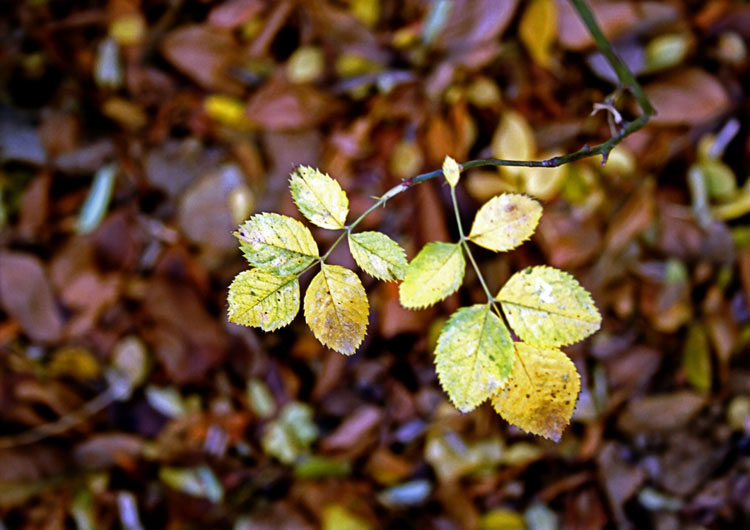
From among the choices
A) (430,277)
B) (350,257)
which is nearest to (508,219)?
(430,277)

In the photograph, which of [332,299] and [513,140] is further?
[513,140]

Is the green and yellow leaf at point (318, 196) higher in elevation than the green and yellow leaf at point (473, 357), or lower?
higher

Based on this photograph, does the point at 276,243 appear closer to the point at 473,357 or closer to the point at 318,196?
the point at 318,196

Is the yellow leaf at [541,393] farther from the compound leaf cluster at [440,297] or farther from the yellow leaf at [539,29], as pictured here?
the yellow leaf at [539,29]

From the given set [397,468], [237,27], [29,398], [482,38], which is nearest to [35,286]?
[29,398]

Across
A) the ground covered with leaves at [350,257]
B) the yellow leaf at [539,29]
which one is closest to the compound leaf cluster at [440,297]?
the ground covered with leaves at [350,257]

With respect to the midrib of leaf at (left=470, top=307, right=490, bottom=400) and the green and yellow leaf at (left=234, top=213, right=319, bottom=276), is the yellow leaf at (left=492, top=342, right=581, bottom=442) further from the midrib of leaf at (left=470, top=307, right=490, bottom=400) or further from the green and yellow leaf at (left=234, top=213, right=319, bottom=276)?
the green and yellow leaf at (left=234, top=213, right=319, bottom=276)
